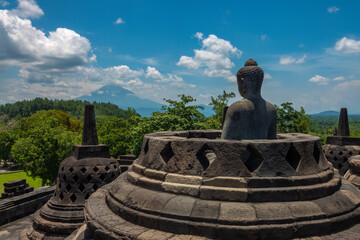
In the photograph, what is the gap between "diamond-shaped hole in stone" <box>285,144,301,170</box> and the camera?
3959mm

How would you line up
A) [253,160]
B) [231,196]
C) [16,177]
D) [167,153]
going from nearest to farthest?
1. [231,196]
2. [253,160]
3. [167,153]
4. [16,177]

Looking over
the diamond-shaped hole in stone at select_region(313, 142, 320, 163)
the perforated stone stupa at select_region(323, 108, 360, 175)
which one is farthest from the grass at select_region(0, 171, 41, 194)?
the diamond-shaped hole in stone at select_region(313, 142, 320, 163)

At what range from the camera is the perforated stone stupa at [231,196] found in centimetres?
335

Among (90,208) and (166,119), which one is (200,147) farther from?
(166,119)

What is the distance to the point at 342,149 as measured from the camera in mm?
11383

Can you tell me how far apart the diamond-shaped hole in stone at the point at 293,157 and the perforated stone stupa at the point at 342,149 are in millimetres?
8685

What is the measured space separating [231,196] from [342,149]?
33.2ft

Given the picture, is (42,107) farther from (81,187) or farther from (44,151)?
(81,187)

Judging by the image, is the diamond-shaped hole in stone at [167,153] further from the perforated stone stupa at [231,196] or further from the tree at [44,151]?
the tree at [44,151]

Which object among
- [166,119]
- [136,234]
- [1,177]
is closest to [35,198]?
[166,119]

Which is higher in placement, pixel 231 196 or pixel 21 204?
pixel 231 196

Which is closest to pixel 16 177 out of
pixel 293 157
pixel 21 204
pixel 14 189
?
pixel 14 189

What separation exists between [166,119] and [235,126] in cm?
1548

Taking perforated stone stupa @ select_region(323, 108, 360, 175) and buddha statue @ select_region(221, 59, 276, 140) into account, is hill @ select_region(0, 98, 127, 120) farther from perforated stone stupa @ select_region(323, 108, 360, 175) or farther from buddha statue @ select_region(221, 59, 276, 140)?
buddha statue @ select_region(221, 59, 276, 140)
